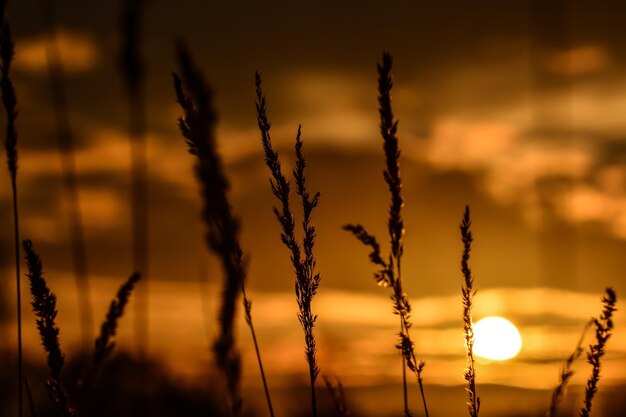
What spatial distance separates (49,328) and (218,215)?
765 mm

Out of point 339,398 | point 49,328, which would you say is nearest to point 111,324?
point 49,328

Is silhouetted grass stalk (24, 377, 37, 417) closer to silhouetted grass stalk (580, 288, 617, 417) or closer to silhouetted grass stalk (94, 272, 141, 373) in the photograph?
silhouetted grass stalk (94, 272, 141, 373)

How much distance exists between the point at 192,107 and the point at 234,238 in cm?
46

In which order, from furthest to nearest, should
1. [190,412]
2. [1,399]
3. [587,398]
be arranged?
1. [190,412]
2. [1,399]
3. [587,398]

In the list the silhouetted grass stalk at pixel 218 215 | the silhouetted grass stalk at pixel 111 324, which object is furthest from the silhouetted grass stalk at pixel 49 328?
the silhouetted grass stalk at pixel 218 215

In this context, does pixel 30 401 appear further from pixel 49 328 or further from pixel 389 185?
pixel 389 185

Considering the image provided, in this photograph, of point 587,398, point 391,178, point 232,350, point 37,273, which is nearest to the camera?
point 232,350

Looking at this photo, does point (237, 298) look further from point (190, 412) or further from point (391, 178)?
point (190, 412)

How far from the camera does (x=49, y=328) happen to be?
222 centimetres

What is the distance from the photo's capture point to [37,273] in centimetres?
223

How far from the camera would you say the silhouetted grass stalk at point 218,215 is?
1692 millimetres

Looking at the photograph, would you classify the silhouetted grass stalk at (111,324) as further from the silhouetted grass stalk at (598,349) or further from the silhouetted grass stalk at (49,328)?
the silhouetted grass stalk at (598,349)

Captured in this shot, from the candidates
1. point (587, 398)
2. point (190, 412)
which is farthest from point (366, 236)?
point (190, 412)

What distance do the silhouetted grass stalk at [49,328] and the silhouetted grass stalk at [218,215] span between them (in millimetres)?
720
